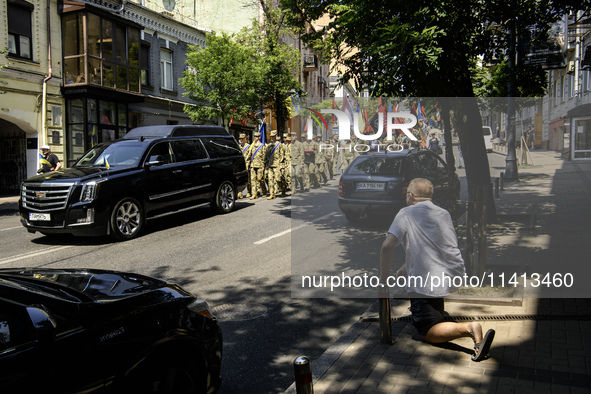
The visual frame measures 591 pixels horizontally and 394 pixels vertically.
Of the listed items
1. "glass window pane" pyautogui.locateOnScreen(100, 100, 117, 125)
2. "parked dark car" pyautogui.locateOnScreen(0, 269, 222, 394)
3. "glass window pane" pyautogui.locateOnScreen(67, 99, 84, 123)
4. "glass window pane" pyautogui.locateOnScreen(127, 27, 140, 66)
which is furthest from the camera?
"glass window pane" pyautogui.locateOnScreen(127, 27, 140, 66)

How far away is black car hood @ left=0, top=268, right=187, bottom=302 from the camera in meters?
3.13

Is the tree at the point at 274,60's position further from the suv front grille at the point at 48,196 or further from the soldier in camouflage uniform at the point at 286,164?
the suv front grille at the point at 48,196

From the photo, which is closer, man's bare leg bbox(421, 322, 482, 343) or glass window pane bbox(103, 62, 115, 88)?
man's bare leg bbox(421, 322, 482, 343)

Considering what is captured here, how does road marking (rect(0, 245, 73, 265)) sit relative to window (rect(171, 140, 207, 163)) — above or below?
below

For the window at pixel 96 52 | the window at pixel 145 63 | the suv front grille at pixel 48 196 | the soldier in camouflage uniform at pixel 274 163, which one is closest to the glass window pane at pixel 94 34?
the window at pixel 96 52

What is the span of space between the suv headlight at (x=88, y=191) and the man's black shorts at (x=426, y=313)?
680cm

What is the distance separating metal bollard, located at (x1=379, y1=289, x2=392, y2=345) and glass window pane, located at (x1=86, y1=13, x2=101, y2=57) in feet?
68.4

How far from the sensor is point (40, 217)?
967cm

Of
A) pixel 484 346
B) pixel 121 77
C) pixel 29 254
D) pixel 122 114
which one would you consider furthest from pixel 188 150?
pixel 122 114

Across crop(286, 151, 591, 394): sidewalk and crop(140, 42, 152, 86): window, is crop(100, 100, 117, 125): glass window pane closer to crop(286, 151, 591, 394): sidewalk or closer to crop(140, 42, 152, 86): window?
crop(140, 42, 152, 86): window

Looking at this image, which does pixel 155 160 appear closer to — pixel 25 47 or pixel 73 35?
pixel 25 47

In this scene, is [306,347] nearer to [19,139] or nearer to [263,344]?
[263,344]

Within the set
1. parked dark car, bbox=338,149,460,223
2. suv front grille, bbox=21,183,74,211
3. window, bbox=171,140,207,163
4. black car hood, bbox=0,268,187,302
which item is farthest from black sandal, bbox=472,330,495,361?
window, bbox=171,140,207,163

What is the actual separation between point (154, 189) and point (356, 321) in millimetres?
6575
